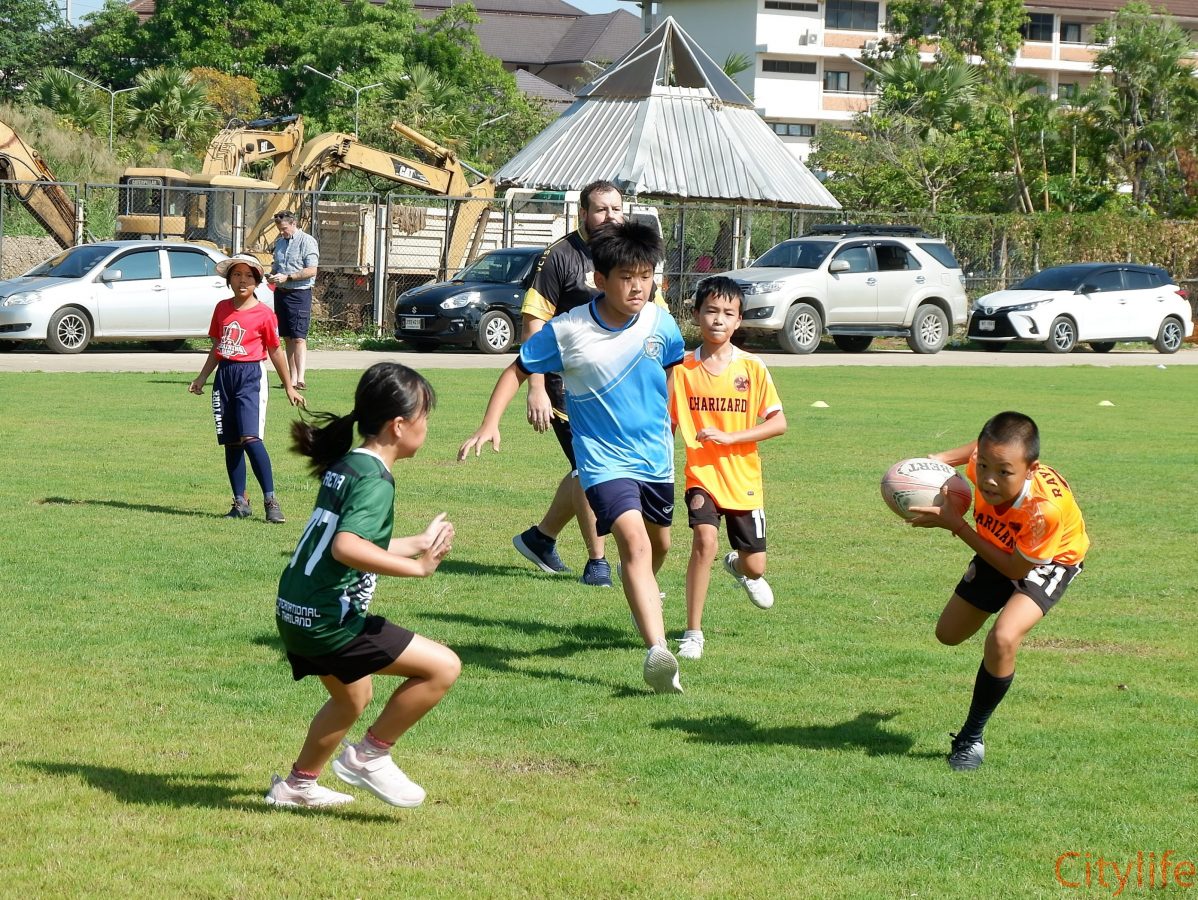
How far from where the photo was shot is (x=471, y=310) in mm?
25453

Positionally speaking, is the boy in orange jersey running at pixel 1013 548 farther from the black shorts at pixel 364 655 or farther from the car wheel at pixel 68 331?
the car wheel at pixel 68 331

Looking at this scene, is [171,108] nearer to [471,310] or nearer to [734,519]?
[471,310]

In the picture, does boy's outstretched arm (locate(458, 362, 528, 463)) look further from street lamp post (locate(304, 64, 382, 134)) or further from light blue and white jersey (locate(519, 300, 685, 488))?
street lamp post (locate(304, 64, 382, 134))

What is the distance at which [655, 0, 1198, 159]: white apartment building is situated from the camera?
78.1m

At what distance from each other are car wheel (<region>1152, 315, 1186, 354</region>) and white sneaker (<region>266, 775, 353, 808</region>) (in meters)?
28.1

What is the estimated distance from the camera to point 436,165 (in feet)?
112

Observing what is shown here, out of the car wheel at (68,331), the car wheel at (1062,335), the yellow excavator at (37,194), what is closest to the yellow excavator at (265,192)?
the yellow excavator at (37,194)

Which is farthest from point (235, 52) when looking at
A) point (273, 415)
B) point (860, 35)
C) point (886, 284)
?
point (273, 415)

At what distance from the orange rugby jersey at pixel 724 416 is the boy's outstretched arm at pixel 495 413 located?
2.82 feet

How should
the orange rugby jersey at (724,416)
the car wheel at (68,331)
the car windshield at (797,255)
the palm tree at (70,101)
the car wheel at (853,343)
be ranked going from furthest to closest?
the palm tree at (70,101), the car wheel at (853,343), the car windshield at (797,255), the car wheel at (68,331), the orange rugby jersey at (724,416)

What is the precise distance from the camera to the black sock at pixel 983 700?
17.4ft

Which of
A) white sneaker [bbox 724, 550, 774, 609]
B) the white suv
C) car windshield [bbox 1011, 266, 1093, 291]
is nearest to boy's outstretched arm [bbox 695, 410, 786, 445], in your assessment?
white sneaker [bbox 724, 550, 774, 609]

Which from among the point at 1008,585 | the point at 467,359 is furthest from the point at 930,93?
the point at 1008,585

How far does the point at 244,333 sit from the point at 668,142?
80.4 feet
